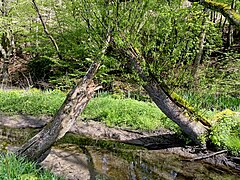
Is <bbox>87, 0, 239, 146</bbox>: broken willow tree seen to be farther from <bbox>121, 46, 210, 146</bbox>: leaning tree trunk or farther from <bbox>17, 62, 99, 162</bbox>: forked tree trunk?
<bbox>17, 62, 99, 162</bbox>: forked tree trunk

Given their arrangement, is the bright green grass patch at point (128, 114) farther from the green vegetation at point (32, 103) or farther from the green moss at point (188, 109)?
the green vegetation at point (32, 103)

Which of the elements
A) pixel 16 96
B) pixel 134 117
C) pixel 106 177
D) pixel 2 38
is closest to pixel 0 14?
pixel 2 38

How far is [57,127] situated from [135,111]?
9.77 ft

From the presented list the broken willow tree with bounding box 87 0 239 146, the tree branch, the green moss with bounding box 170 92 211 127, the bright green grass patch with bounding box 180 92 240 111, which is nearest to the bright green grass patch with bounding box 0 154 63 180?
the broken willow tree with bounding box 87 0 239 146

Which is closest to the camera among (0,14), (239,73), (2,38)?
(239,73)

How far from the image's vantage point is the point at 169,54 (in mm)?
4375

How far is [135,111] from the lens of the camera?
6.58m

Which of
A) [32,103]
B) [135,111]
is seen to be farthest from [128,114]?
[32,103]

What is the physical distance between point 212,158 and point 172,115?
103cm

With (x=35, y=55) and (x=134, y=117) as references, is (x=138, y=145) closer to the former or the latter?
(x=134, y=117)

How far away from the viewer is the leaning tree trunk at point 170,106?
459cm

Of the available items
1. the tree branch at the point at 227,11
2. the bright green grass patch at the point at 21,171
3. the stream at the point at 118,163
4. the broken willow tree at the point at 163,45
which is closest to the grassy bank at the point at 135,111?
the broken willow tree at the point at 163,45

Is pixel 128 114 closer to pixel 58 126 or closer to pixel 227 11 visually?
pixel 58 126

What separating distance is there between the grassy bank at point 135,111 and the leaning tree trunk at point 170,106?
0.86 feet
